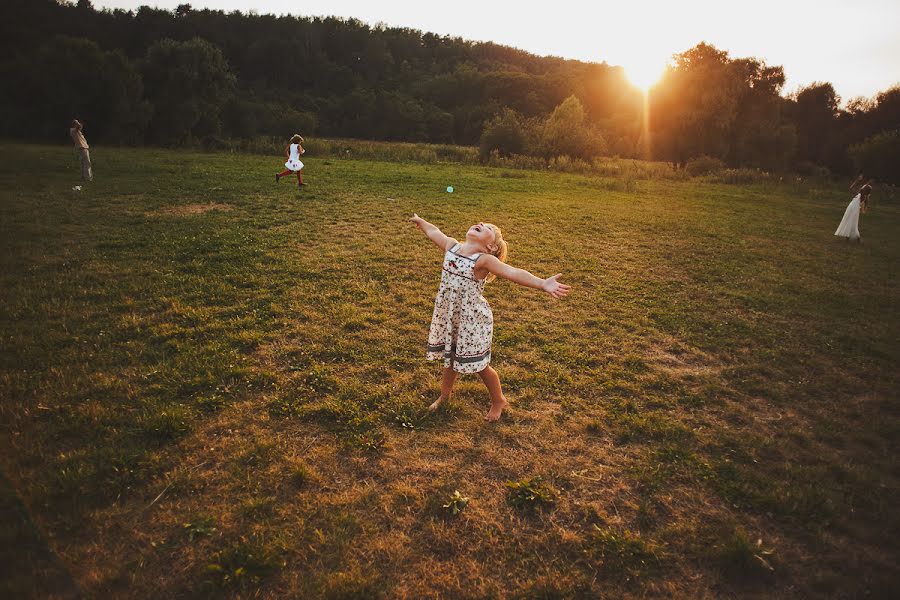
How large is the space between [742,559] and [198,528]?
4.09 m

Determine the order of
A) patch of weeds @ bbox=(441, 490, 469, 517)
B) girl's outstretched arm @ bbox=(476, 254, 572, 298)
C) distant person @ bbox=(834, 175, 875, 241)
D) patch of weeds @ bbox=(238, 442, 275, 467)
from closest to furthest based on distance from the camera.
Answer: patch of weeds @ bbox=(441, 490, 469, 517)
girl's outstretched arm @ bbox=(476, 254, 572, 298)
patch of weeds @ bbox=(238, 442, 275, 467)
distant person @ bbox=(834, 175, 875, 241)

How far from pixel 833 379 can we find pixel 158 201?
57.6 ft

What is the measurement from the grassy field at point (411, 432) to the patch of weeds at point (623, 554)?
0.05 feet

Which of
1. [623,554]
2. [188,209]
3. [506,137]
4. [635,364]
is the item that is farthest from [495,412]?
[506,137]

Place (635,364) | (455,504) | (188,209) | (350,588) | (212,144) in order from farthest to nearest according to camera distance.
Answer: (212,144) < (188,209) < (635,364) < (455,504) < (350,588)

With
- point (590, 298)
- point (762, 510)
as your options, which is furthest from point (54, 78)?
point (762, 510)

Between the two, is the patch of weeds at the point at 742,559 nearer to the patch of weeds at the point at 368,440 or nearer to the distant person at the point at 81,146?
the patch of weeds at the point at 368,440

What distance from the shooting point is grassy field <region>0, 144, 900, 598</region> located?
118 inches

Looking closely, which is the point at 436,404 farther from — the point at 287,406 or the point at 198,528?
the point at 198,528

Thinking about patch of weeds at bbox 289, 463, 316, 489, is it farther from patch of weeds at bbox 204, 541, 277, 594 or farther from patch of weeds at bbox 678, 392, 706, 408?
patch of weeds at bbox 678, 392, 706, 408

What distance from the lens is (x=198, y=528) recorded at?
122 inches

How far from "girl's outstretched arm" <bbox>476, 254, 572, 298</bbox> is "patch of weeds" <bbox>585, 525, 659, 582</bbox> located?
1.96 metres

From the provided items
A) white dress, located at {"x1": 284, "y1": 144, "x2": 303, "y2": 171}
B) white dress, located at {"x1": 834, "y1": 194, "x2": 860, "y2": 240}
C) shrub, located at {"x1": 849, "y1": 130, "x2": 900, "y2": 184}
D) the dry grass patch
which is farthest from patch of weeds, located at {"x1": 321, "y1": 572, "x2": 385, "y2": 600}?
shrub, located at {"x1": 849, "y1": 130, "x2": 900, "y2": 184}

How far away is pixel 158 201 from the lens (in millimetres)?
13711
